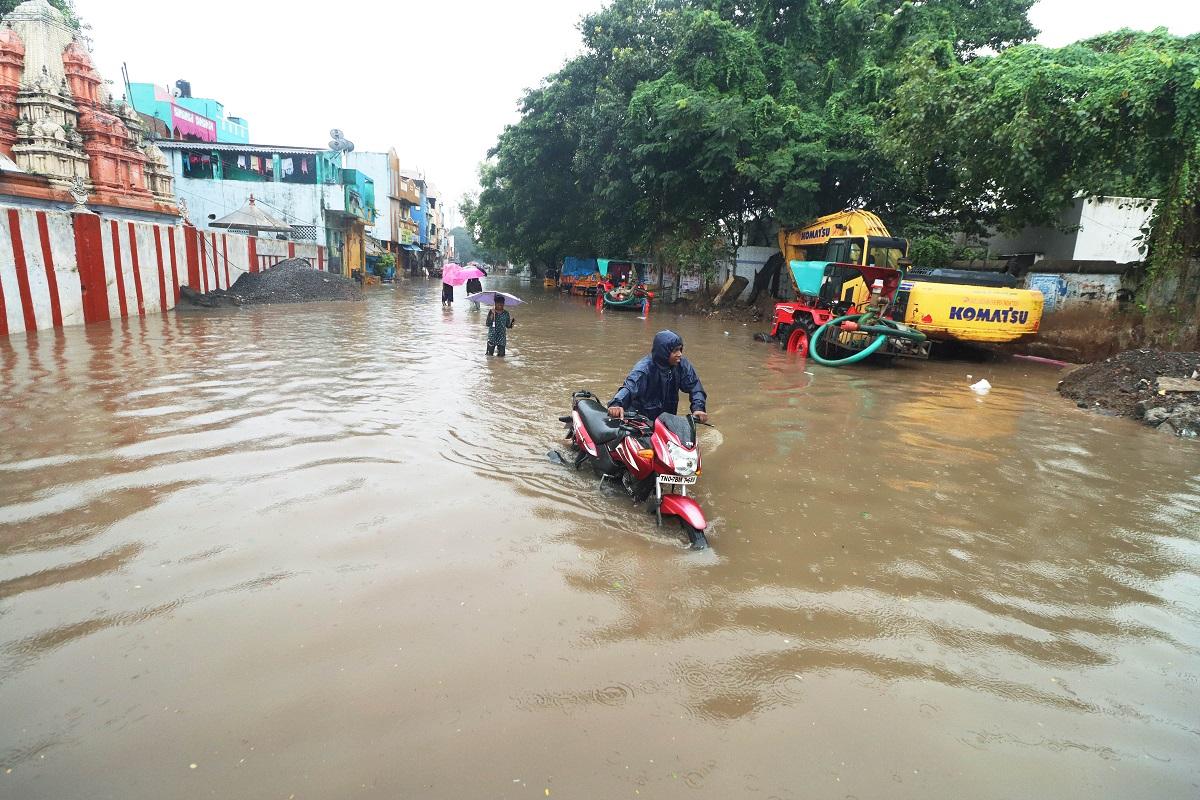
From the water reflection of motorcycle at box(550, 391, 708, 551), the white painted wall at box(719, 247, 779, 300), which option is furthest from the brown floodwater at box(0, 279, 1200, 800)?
the white painted wall at box(719, 247, 779, 300)

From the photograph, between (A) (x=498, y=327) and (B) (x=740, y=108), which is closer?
(A) (x=498, y=327)

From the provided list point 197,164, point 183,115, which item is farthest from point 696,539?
point 183,115

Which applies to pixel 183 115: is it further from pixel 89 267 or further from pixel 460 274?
pixel 89 267

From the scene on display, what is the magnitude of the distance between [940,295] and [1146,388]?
3866 millimetres

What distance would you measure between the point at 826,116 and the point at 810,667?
20.0 meters

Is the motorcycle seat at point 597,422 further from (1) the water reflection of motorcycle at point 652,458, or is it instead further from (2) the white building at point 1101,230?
(2) the white building at point 1101,230

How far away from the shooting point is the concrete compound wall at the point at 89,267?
10727 millimetres

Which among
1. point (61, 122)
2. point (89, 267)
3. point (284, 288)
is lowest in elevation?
point (284, 288)

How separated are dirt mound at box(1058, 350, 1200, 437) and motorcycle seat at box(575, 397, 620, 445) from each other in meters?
6.90

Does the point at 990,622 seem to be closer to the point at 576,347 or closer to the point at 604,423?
the point at 604,423

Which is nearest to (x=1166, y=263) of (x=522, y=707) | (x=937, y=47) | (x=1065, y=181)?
(x=1065, y=181)

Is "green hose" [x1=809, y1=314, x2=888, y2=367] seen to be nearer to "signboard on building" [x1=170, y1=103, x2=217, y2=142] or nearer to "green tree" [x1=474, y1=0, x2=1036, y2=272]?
"green tree" [x1=474, y1=0, x2=1036, y2=272]

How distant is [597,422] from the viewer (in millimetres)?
5352

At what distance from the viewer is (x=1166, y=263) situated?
10602 millimetres
